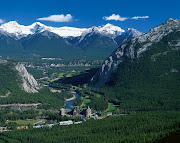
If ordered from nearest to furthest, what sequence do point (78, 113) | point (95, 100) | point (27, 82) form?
point (78, 113) → point (95, 100) → point (27, 82)

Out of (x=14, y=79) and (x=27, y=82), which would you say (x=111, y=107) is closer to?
(x=27, y=82)

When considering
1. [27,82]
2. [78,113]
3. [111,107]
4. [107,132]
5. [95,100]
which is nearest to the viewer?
[107,132]

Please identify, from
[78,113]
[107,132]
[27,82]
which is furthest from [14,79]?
[107,132]

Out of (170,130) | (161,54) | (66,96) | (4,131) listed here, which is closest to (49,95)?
(66,96)

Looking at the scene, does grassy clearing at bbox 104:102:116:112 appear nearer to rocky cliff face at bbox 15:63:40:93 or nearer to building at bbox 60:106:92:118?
building at bbox 60:106:92:118

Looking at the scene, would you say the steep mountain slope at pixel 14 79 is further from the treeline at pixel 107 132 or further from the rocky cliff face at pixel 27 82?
the treeline at pixel 107 132

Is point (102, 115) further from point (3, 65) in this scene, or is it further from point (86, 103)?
point (3, 65)
